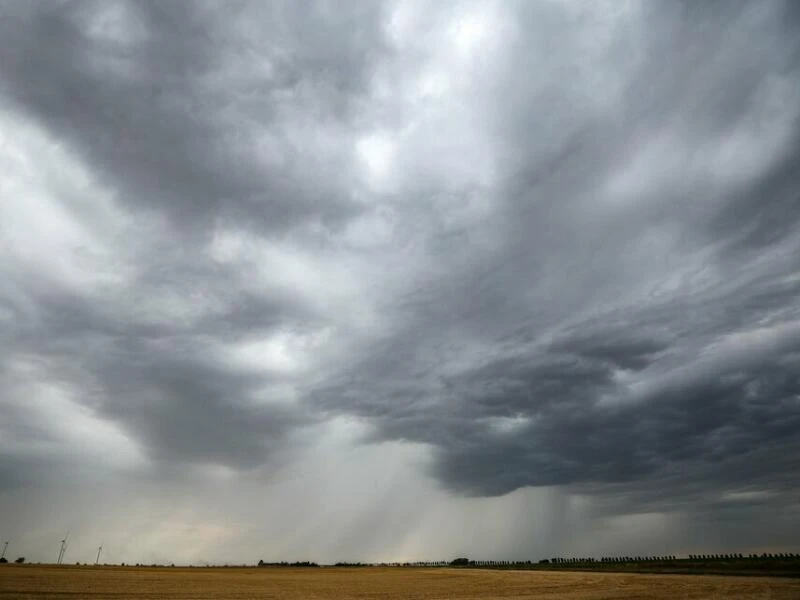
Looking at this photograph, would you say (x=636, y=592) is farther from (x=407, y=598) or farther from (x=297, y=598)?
(x=297, y=598)

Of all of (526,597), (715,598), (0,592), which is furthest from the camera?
(526,597)

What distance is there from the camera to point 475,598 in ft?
154

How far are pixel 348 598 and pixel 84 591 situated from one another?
2782 cm

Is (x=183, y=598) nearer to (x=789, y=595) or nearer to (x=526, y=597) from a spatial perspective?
(x=526, y=597)

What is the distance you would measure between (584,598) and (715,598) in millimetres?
10745

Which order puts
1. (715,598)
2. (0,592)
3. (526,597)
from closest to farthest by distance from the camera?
(715,598) → (0,592) → (526,597)

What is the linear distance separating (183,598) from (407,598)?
71.2 feet

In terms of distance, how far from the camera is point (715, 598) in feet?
136

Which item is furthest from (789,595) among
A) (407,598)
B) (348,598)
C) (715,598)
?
(348,598)

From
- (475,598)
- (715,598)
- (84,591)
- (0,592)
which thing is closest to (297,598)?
(475,598)

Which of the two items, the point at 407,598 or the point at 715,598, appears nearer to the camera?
the point at 715,598

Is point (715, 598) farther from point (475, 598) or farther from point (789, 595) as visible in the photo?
point (475, 598)

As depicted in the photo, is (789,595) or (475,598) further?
(475,598)

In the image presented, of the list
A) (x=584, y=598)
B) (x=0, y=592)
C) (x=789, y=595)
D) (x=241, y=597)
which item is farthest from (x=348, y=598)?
(x=789, y=595)
